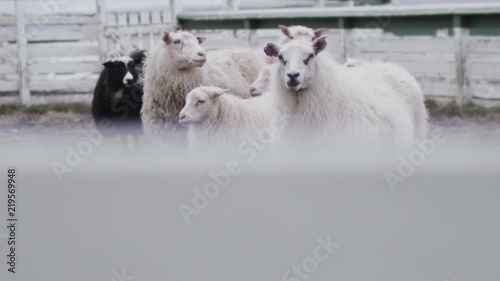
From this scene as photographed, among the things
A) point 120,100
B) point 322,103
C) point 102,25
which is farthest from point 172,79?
point 102,25

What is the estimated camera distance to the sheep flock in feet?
27.6

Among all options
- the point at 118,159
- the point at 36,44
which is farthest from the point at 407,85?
the point at 36,44

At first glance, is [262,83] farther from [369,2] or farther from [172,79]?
[369,2]

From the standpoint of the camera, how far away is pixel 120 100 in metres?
12.1

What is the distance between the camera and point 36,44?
16.8 m

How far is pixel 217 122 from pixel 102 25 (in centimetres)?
764

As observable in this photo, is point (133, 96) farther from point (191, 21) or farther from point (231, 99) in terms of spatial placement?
point (191, 21)

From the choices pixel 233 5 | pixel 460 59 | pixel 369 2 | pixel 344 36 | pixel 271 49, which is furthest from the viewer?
pixel 369 2

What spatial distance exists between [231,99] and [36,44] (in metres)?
7.63

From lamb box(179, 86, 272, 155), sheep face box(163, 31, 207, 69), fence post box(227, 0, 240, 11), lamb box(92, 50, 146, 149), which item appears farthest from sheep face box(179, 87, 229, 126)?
fence post box(227, 0, 240, 11)

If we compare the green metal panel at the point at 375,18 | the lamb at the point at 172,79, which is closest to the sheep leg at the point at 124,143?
the lamb at the point at 172,79

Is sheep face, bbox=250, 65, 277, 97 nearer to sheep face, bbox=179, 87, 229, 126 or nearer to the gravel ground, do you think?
sheep face, bbox=179, 87, 229, 126

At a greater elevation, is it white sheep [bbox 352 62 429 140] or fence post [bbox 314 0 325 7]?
fence post [bbox 314 0 325 7]

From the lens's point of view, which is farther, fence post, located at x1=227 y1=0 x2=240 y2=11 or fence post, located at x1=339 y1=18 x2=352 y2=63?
fence post, located at x1=227 y1=0 x2=240 y2=11
